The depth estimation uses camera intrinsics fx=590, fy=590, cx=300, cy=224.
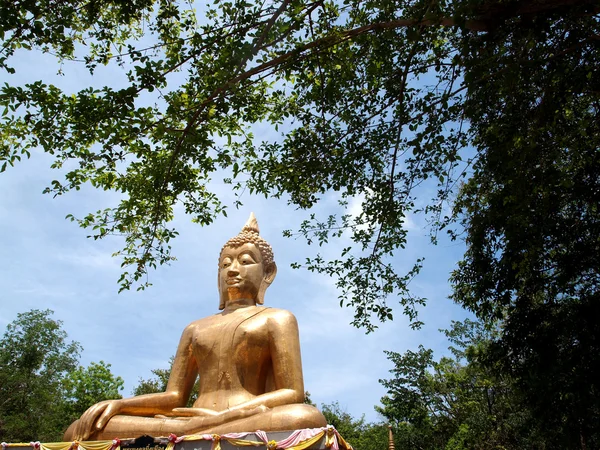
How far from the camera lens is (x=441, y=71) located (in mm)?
8086

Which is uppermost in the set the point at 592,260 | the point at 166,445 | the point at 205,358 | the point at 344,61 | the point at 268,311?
the point at 344,61

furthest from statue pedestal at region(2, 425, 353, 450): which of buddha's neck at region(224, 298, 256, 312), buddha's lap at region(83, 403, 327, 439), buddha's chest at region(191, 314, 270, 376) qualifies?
buddha's neck at region(224, 298, 256, 312)

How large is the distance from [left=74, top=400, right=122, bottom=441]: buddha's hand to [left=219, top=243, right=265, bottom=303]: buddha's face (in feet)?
7.25

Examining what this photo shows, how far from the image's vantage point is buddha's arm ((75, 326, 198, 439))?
5.96 m

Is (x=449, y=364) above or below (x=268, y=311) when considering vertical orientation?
above

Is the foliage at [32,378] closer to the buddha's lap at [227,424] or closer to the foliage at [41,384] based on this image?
the foliage at [41,384]

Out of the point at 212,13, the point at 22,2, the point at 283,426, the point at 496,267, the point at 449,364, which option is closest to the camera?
the point at 283,426

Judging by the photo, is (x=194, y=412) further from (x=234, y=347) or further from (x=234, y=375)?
(x=234, y=347)

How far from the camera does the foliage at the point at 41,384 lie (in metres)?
19.8

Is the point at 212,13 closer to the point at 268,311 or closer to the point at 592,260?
the point at 268,311

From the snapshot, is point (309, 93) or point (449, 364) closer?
point (309, 93)

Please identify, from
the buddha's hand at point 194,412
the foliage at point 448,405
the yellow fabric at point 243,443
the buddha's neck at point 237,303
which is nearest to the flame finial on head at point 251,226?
the buddha's neck at point 237,303

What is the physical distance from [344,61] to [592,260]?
18.2 ft

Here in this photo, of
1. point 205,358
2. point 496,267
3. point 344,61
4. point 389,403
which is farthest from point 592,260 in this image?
point 389,403
